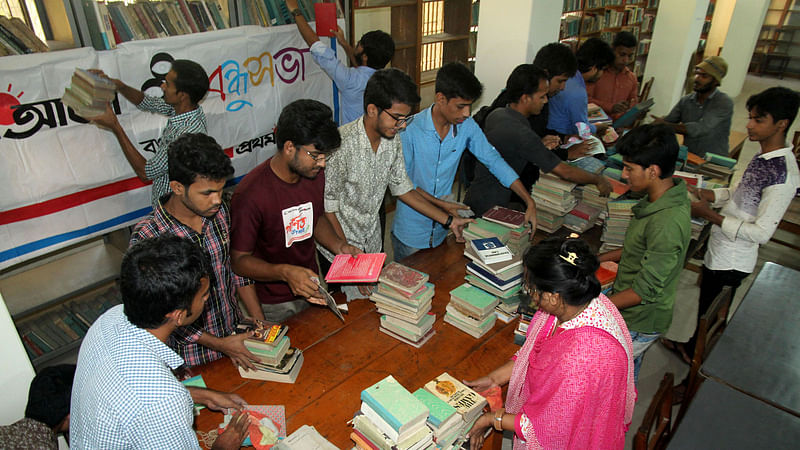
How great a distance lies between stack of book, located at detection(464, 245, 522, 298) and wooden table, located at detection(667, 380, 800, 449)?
0.93 metres

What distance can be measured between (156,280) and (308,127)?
1.00 meters

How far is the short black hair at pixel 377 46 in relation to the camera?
4332 mm

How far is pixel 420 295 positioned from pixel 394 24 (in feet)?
14.5

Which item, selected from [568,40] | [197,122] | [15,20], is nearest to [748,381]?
[197,122]

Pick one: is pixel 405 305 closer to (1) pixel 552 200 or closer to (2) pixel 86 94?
(1) pixel 552 200

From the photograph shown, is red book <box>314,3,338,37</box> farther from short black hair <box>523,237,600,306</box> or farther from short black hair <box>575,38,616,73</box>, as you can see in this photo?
short black hair <box>523,237,600,306</box>

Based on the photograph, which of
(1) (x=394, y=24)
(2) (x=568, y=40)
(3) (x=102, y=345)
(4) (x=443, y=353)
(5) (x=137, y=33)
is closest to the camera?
(3) (x=102, y=345)

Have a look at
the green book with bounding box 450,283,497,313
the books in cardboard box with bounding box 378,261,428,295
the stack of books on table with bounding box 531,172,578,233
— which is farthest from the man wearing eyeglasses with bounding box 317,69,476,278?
the stack of books on table with bounding box 531,172,578,233

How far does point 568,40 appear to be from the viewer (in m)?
7.89

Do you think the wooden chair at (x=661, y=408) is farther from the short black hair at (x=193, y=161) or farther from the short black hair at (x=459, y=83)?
the short black hair at (x=193, y=161)

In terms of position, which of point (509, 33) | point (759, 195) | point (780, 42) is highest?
point (509, 33)

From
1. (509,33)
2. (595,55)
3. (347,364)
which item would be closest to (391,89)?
(347,364)

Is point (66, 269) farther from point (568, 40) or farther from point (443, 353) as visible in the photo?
point (568, 40)

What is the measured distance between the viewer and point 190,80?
A: 298 centimetres
